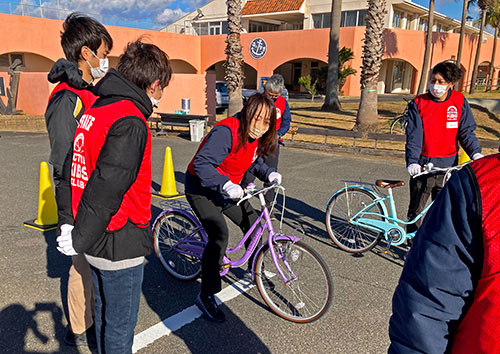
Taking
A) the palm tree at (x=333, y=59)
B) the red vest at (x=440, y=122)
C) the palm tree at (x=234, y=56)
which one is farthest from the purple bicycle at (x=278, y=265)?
the palm tree at (x=333, y=59)

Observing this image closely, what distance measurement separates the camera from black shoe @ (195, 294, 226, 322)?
10.9 ft

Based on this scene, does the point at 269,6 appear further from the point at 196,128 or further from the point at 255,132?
the point at 255,132

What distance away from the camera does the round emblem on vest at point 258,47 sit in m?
34.1

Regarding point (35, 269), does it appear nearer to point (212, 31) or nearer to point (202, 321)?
point (202, 321)

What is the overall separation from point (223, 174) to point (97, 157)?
146cm

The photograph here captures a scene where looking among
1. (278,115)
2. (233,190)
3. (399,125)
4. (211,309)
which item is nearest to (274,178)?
(233,190)

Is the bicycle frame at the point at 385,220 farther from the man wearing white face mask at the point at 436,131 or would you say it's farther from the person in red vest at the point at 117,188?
the person in red vest at the point at 117,188

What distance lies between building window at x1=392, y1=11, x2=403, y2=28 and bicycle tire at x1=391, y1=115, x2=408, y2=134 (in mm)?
27835

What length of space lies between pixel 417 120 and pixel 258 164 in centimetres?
196

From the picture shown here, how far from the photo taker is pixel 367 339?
10.4 feet

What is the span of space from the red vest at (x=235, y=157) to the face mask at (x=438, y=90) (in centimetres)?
224

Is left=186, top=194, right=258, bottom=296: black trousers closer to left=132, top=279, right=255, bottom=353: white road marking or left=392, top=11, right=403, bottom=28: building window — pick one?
left=132, top=279, right=255, bottom=353: white road marking

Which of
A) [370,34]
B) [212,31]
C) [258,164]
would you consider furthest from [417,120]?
[212,31]

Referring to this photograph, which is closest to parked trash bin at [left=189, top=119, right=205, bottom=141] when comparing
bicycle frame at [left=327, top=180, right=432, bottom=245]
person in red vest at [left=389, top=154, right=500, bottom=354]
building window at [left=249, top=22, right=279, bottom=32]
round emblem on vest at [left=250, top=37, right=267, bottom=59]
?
bicycle frame at [left=327, top=180, right=432, bottom=245]
